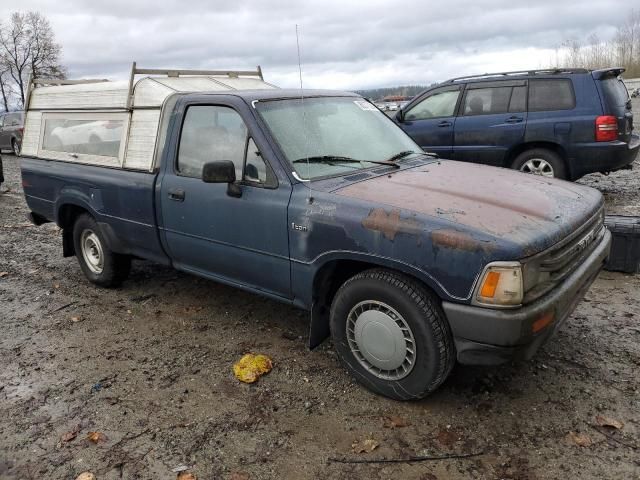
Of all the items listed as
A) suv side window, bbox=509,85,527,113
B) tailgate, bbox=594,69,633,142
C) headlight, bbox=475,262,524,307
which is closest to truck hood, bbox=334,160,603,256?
headlight, bbox=475,262,524,307

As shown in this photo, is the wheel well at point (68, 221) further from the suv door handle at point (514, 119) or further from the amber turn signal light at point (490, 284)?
the suv door handle at point (514, 119)

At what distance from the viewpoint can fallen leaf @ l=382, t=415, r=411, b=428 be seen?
308 centimetres

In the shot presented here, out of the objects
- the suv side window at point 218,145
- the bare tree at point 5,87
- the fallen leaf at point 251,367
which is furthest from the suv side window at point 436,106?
the bare tree at point 5,87

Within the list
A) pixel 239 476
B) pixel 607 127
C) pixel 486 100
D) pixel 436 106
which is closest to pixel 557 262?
pixel 239 476

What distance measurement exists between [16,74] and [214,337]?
2030 inches

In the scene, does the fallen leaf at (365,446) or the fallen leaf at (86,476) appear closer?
the fallen leaf at (86,476)

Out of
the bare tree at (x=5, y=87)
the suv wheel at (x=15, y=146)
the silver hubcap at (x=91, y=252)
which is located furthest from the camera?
the bare tree at (x=5, y=87)

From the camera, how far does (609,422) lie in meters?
3.00

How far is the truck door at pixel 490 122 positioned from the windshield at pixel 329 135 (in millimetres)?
4240

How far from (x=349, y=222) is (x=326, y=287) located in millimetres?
566

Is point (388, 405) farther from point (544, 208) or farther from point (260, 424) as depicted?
point (544, 208)

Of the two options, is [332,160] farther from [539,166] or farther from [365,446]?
[539,166]

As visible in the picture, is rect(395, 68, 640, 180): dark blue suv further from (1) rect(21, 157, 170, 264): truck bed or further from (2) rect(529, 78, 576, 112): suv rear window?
(1) rect(21, 157, 170, 264): truck bed

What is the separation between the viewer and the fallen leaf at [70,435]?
307 cm
